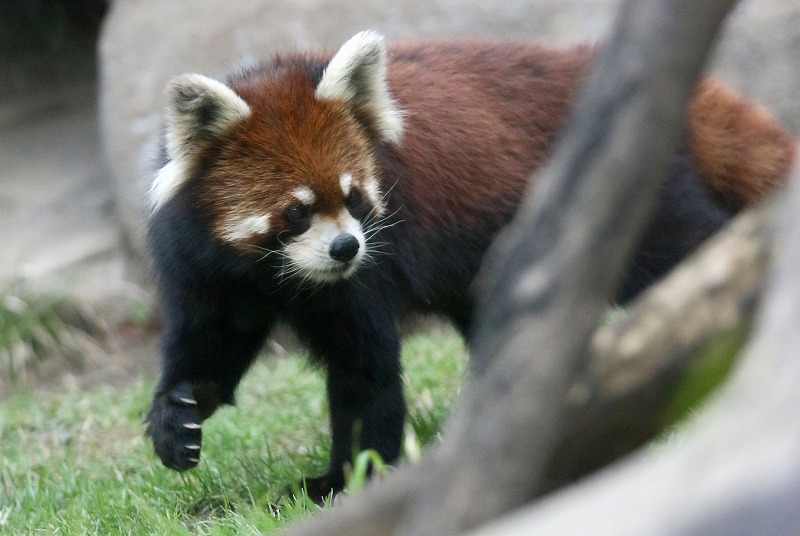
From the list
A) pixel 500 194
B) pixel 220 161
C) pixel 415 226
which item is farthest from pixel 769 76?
pixel 220 161

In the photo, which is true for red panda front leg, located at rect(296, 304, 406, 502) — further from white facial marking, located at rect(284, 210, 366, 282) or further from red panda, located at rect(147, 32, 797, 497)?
white facial marking, located at rect(284, 210, 366, 282)

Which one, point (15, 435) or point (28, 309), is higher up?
point (15, 435)

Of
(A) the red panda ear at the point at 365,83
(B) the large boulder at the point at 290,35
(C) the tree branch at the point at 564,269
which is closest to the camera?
(C) the tree branch at the point at 564,269

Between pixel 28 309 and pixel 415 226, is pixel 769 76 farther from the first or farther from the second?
pixel 28 309

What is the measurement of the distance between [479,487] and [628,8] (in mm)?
1019

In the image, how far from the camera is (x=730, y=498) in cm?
146

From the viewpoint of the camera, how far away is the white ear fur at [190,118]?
12.3 feet

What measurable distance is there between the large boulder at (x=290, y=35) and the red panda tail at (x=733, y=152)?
3.02m

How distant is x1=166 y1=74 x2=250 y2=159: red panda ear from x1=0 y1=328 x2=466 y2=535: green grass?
3.85 feet

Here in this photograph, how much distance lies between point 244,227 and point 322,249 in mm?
360

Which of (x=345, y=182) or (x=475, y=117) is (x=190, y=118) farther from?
(x=475, y=117)

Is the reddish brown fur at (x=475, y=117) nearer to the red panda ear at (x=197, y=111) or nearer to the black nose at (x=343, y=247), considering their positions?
the black nose at (x=343, y=247)

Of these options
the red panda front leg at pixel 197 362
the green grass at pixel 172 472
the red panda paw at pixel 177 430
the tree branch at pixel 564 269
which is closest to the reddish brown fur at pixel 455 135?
the red panda front leg at pixel 197 362

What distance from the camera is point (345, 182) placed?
3.84 metres
